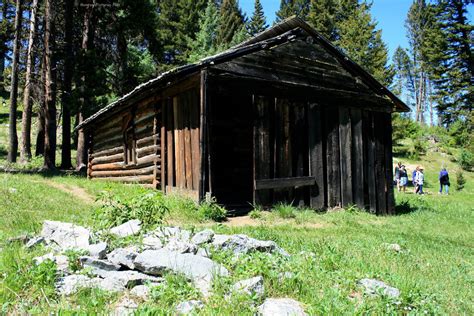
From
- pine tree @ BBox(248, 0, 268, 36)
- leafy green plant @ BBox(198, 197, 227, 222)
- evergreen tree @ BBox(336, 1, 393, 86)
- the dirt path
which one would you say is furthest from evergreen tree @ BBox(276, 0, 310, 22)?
leafy green plant @ BBox(198, 197, 227, 222)

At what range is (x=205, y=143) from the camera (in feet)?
30.6

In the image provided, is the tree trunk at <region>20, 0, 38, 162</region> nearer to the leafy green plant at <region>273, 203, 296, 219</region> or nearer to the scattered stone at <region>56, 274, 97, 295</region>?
the leafy green plant at <region>273, 203, 296, 219</region>

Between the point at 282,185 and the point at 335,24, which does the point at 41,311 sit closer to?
the point at 282,185

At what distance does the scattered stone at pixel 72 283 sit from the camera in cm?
331

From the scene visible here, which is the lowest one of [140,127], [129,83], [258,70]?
[140,127]

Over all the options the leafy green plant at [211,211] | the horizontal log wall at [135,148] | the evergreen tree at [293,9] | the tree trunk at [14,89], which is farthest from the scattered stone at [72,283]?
the evergreen tree at [293,9]

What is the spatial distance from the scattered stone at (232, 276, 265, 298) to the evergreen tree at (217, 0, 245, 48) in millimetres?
43741

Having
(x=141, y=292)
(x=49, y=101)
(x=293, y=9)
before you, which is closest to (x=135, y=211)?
(x=141, y=292)

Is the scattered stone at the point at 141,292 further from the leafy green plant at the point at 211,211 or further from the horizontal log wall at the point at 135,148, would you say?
the horizontal log wall at the point at 135,148

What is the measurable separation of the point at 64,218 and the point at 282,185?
5.64 m

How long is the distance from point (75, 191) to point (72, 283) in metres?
9.55

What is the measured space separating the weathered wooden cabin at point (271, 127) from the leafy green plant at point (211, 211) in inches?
11.3

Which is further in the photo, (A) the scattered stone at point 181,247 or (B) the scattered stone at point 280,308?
(A) the scattered stone at point 181,247

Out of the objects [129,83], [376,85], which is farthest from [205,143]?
[129,83]
